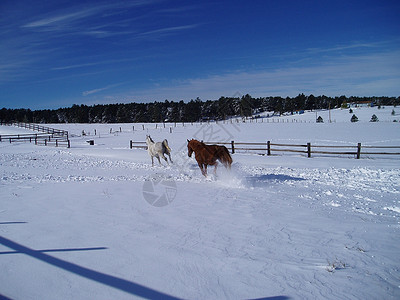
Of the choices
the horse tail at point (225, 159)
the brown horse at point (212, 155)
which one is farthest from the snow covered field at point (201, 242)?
the brown horse at point (212, 155)

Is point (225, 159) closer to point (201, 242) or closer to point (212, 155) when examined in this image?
point (212, 155)

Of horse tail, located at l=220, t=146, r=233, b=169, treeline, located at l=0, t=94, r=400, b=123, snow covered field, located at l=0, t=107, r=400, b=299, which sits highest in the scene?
treeline, located at l=0, t=94, r=400, b=123

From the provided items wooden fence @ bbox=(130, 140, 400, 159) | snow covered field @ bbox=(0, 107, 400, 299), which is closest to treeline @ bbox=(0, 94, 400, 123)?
wooden fence @ bbox=(130, 140, 400, 159)

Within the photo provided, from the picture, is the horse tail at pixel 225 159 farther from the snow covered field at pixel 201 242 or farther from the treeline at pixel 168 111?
the treeline at pixel 168 111

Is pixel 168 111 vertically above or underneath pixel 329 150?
above

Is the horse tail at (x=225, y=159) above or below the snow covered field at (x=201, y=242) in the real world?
above

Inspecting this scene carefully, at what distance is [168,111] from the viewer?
115125 mm

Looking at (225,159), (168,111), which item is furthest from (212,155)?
(168,111)

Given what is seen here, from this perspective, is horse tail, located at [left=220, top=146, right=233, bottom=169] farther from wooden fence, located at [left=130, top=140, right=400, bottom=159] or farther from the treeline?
the treeline

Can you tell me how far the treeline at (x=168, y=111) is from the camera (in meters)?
91.9

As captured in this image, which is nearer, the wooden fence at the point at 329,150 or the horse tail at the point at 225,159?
the horse tail at the point at 225,159

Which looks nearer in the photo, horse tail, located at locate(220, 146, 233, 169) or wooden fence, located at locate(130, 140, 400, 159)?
horse tail, located at locate(220, 146, 233, 169)

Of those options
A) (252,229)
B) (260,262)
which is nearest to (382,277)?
(260,262)

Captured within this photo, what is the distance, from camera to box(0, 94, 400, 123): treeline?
91.9 m
